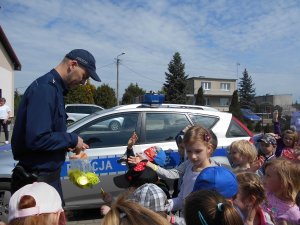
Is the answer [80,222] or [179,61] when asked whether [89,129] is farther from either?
[179,61]

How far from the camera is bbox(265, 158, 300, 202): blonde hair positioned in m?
3.14

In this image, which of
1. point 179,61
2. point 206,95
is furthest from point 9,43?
point 206,95

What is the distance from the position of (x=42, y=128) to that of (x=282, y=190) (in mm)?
2087

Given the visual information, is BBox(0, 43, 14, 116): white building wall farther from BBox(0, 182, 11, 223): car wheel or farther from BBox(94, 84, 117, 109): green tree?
BBox(0, 182, 11, 223): car wheel

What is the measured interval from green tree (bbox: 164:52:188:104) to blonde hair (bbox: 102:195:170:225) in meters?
52.1

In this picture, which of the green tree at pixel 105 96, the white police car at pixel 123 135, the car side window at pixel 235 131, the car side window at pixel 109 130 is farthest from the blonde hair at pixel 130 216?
the green tree at pixel 105 96

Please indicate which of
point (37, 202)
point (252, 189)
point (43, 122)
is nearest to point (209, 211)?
point (37, 202)

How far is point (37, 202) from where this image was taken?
1770 mm

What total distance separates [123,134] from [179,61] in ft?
167

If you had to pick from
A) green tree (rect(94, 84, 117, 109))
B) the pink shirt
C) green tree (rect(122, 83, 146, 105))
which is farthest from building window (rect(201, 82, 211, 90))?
the pink shirt

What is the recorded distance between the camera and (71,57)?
9.48 ft

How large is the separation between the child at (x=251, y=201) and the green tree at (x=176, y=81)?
167 ft

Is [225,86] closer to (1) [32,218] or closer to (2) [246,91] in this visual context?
(2) [246,91]

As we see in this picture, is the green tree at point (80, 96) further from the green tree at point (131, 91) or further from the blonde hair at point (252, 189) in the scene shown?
the blonde hair at point (252, 189)
